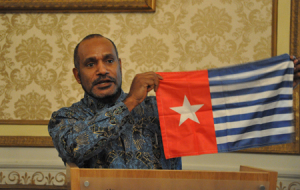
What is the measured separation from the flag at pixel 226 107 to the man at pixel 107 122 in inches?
3.8

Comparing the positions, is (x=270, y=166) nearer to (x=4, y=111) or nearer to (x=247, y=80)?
(x=247, y=80)

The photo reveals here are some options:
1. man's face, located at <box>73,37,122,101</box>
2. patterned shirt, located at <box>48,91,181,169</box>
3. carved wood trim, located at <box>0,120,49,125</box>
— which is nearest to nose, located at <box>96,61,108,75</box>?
man's face, located at <box>73,37,122,101</box>

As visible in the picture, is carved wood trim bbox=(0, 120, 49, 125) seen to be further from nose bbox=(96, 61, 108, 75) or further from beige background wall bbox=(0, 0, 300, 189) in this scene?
nose bbox=(96, 61, 108, 75)

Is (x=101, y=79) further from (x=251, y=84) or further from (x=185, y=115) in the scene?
(x=251, y=84)

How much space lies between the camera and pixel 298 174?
2.10 meters

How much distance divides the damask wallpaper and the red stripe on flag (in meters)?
0.71

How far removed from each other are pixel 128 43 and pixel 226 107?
104 centimetres

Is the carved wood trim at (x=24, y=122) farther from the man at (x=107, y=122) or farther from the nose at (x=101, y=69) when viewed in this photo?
the nose at (x=101, y=69)

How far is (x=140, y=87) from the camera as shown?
56.1 inches

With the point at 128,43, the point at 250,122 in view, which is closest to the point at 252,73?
the point at 250,122

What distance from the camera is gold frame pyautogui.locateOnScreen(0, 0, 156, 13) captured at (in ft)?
7.22

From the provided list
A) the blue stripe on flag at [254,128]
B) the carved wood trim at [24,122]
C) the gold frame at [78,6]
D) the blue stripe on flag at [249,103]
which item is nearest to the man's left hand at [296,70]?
the blue stripe on flag at [249,103]

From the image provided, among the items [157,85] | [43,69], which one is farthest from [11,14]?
[157,85]

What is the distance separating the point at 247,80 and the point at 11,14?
1.84m
